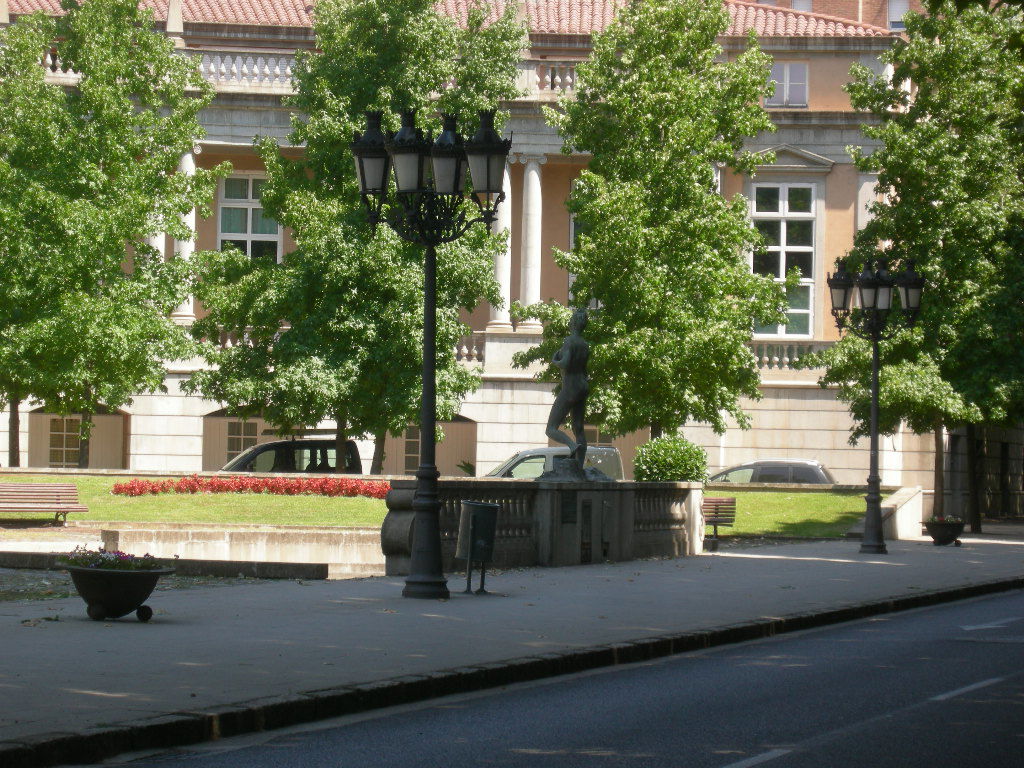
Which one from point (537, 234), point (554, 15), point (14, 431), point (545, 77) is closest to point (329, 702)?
point (14, 431)

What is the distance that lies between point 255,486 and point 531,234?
681 inches

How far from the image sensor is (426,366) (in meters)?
16.8

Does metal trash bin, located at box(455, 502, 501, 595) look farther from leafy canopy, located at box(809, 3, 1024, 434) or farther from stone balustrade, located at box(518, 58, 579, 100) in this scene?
stone balustrade, located at box(518, 58, 579, 100)

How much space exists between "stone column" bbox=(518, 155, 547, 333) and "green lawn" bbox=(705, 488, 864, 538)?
9.87 m

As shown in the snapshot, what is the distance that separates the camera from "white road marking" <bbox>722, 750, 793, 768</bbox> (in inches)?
330

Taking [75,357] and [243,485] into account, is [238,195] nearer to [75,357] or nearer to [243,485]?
[75,357]

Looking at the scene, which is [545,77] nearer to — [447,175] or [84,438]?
[84,438]

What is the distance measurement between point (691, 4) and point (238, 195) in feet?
56.9

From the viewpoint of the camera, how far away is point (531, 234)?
47125 millimetres

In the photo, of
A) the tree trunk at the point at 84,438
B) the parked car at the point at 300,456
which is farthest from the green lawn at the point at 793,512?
the tree trunk at the point at 84,438

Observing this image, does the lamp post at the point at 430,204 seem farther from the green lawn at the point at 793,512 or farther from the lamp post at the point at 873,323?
the green lawn at the point at 793,512

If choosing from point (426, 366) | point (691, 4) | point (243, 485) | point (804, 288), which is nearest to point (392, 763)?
point (426, 366)

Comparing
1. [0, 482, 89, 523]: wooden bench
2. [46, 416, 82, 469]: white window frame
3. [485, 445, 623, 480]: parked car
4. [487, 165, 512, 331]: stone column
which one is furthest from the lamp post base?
[46, 416, 82, 469]: white window frame

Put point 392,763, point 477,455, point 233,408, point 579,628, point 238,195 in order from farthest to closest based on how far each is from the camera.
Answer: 1. point 238,195
2. point 477,455
3. point 233,408
4. point 579,628
5. point 392,763
